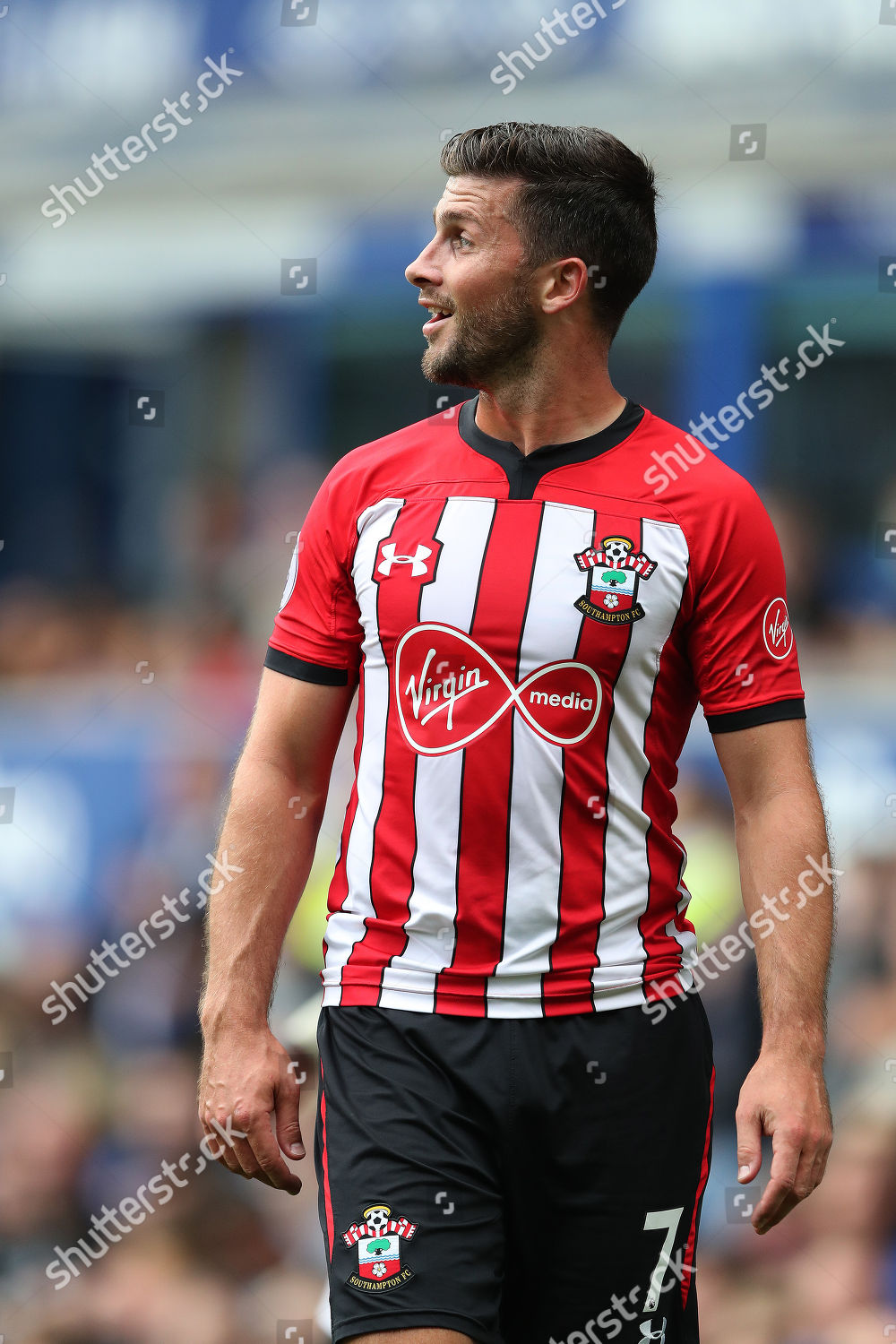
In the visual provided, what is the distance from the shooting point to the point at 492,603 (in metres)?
2.08

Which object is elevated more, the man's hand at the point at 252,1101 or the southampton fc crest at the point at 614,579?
the southampton fc crest at the point at 614,579

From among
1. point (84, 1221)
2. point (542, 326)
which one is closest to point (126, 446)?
point (84, 1221)

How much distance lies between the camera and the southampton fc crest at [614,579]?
208cm

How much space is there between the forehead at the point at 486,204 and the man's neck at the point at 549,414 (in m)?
0.26

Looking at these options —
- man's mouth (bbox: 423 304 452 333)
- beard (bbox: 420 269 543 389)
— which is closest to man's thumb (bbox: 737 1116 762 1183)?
beard (bbox: 420 269 543 389)

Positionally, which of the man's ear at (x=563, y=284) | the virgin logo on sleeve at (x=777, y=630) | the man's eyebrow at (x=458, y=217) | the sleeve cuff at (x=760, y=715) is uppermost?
the man's eyebrow at (x=458, y=217)

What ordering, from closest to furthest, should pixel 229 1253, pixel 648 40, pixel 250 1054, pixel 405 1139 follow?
pixel 405 1139, pixel 250 1054, pixel 229 1253, pixel 648 40

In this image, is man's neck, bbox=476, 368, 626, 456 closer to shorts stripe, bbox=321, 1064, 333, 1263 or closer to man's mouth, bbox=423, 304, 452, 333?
man's mouth, bbox=423, 304, 452, 333

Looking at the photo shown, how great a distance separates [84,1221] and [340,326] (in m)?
3.19

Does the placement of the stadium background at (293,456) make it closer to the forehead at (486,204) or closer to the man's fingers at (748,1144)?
the man's fingers at (748,1144)

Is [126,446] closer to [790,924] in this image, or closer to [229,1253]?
[229,1253]
